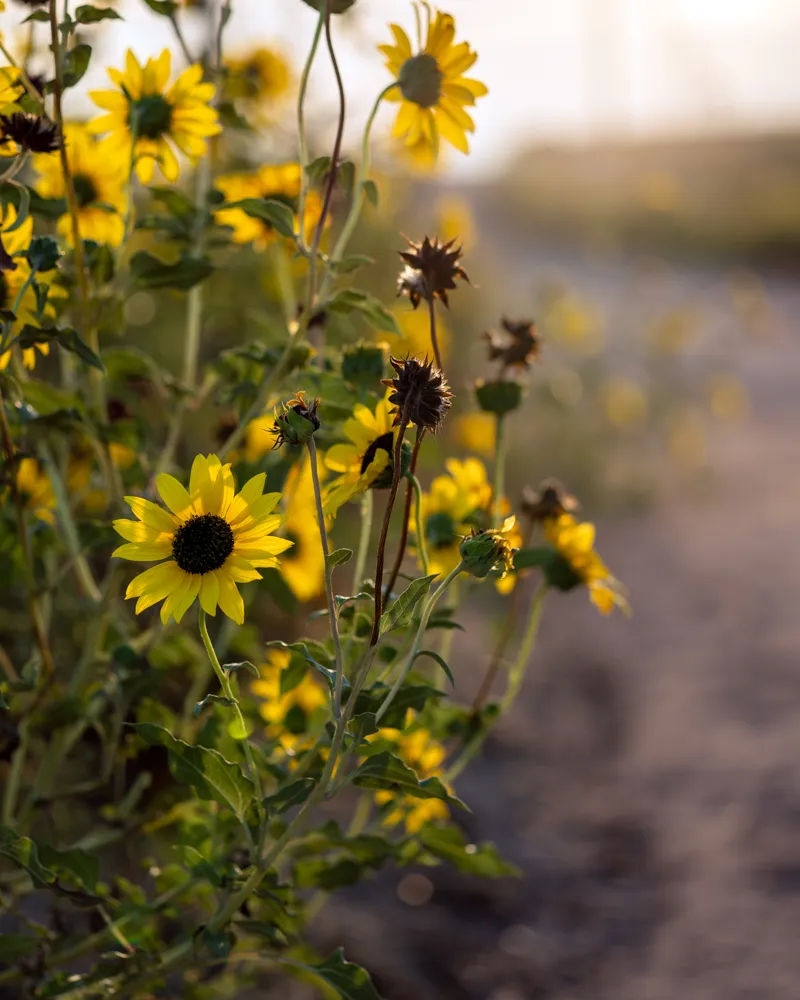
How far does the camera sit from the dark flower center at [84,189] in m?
1.26

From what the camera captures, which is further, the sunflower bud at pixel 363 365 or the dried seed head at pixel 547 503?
the dried seed head at pixel 547 503

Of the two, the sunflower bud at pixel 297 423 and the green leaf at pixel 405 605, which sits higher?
the sunflower bud at pixel 297 423

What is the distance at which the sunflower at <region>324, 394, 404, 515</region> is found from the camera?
0.88 meters

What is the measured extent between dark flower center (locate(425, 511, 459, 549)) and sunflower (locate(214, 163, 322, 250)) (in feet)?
1.24

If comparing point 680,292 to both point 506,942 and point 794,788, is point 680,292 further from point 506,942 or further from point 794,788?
point 506,942

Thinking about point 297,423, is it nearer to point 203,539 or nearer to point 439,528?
point 203,539

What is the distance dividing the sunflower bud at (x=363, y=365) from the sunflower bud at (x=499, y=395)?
152 millimetres

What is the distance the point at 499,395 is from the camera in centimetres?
118

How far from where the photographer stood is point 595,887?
78.7 inches

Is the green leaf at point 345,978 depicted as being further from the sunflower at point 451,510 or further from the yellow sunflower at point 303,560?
the yellow sunflower at point 303,560

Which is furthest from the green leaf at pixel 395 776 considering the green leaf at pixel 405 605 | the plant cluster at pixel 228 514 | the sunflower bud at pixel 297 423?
the sunflower bud at pixel 297 423

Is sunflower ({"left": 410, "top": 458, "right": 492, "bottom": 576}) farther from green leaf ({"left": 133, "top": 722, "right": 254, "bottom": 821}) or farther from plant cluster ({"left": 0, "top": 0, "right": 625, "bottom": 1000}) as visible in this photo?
green leaf ({"left": 133, "top": 722, "right": 254, "bottom": 821})

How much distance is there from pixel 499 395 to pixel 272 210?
338 mm

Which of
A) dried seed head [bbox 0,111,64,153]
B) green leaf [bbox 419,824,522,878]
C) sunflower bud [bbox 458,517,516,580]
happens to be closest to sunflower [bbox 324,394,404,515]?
sunflower bud [bbox 458,517,516,580]
